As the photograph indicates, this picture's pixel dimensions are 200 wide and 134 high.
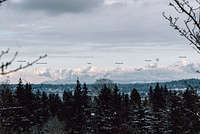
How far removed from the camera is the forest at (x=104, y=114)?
49125 millimetres

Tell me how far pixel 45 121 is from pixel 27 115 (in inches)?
437

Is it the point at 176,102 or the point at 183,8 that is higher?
the point at 183,8

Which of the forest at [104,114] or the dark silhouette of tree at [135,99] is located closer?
the forest at [104,114]

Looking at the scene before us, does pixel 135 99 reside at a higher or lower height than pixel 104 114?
higher

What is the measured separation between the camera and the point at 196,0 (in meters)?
5.69

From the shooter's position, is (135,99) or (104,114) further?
(135,99)

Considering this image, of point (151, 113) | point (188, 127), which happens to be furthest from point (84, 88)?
point (188, 127)

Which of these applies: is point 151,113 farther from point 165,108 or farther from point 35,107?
point 35,107

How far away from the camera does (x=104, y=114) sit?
171 feet

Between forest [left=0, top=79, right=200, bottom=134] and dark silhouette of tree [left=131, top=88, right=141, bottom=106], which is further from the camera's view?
dark silhouette of tree [left=131, top=88, right=141, bottom=106]

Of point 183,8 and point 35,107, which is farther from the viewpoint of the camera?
point 35,107

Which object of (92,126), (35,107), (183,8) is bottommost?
(92,126)

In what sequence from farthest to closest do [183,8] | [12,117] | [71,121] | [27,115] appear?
[71,121] → [27,115] → [12,117] → [183,8]

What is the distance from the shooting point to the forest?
49.1 m
